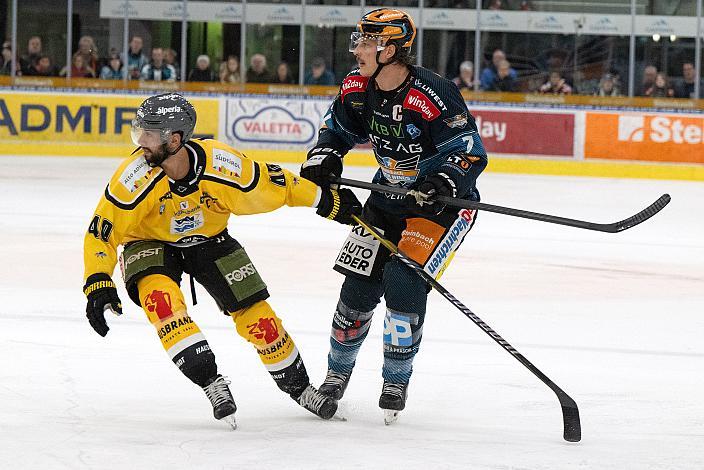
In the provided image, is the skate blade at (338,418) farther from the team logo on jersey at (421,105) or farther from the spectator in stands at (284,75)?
the spectator in stands at (284,75)

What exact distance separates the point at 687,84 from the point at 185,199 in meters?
11.9

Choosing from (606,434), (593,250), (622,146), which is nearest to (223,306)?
(606,434)

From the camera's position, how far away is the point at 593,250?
7.67 m

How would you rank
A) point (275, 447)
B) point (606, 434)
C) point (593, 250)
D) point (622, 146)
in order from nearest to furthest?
point (275, 447), point (606, 434), point (593, 250), point (622, 146)

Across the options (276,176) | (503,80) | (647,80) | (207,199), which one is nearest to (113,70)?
(503,80)

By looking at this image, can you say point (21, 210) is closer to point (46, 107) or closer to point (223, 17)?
point (46, 107)

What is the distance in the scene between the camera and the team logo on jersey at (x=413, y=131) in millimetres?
3750

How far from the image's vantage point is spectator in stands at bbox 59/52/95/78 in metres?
14.2

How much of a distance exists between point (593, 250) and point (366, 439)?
14.7 feet

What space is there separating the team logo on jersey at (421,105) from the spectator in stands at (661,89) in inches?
433

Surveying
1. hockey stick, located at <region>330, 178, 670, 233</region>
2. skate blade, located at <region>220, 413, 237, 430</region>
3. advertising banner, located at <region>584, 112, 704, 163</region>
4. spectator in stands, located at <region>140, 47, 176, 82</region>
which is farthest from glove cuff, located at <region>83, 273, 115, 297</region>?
spectator in stands, located at <region>140, 47, 176, 82</region>

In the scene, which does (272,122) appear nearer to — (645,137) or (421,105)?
(645,137)

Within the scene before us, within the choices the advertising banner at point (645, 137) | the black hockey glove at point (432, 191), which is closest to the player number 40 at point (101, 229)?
the black hockey glove at point (432, 191)

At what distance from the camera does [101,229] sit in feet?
10.9
